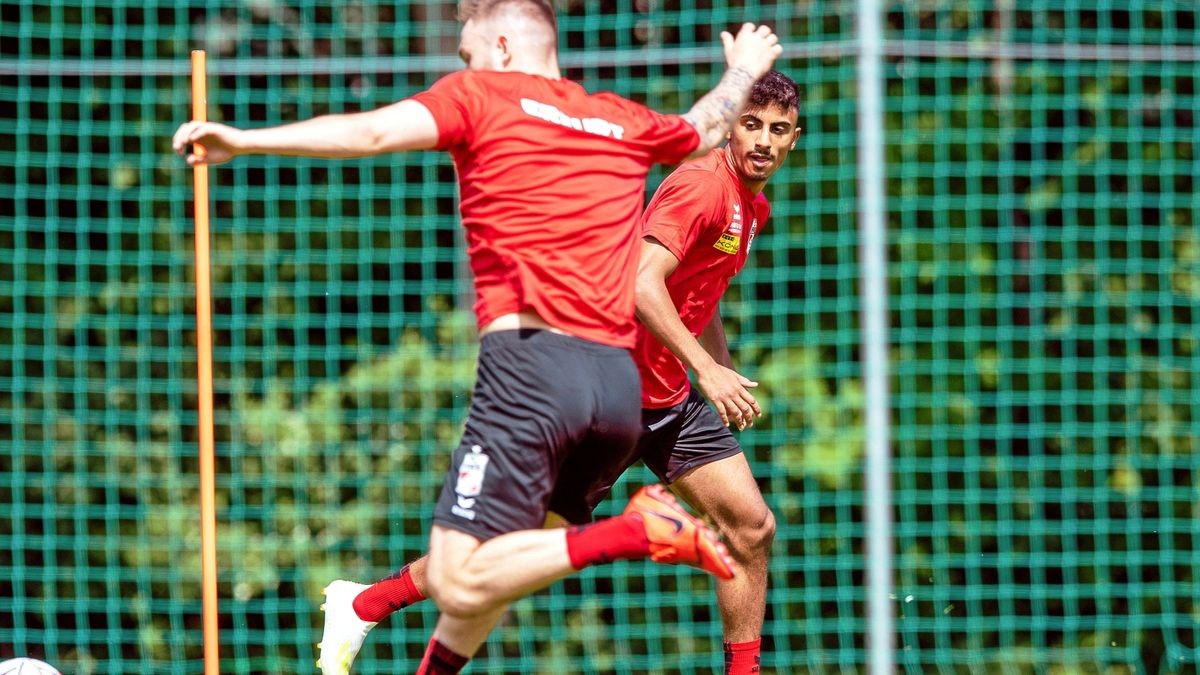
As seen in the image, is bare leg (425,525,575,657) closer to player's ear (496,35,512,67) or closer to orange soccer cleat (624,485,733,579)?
orange soccer cleat (624,485,733,579)

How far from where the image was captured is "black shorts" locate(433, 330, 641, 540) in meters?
3.99

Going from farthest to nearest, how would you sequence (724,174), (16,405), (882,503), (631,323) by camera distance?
(16,405) < (882,503) < (724,174) < (631,323)

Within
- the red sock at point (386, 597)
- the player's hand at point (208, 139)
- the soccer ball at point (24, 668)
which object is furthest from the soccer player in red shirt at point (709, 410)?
the player's hand at point (208, 139)

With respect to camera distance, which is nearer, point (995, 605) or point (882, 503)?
point (882, 503)

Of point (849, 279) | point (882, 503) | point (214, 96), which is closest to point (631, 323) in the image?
point (882, 503)

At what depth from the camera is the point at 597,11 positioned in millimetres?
8789

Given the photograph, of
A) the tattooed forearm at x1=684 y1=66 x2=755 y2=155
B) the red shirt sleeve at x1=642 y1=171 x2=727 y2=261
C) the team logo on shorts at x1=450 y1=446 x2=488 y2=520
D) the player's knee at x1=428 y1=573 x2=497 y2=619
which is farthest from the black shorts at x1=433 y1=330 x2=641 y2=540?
the red shirt sleeve at x1=642 y1=171 x2=727 y2=261

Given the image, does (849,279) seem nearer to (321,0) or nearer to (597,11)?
(597,11)

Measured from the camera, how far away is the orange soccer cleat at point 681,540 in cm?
400

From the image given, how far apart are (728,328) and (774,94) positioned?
3311 mm

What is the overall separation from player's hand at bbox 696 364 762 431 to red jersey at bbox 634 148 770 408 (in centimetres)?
24

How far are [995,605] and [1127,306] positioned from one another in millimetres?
1661

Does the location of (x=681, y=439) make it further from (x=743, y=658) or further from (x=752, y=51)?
(x=752, y=51)

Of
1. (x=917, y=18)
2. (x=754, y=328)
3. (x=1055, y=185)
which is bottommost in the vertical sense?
(x=754, y=328)
